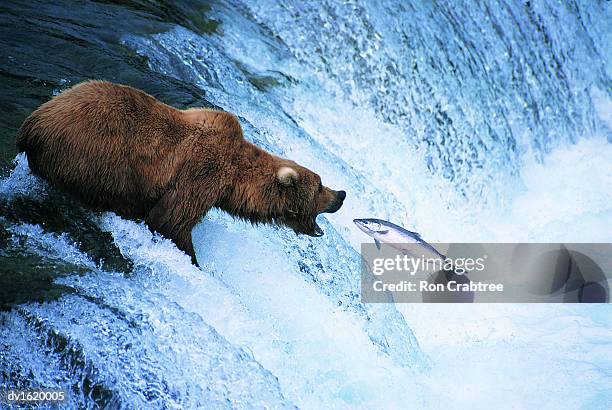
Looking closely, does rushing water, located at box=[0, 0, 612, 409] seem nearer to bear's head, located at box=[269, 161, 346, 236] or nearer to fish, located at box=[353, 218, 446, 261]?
fish, located at box=[353, 218, 446, 261]

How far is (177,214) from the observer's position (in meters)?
3.85

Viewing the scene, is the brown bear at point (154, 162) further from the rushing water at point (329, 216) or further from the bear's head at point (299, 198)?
the rushing water at point (329, 216)

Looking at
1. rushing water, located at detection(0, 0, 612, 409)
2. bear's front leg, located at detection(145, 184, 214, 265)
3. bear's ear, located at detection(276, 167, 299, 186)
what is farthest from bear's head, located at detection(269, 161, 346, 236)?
bear's front leg, located at detection(145, 184, 214, 265)

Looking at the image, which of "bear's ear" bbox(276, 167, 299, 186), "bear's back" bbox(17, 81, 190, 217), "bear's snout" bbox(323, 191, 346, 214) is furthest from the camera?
"bear's snout" bbox(323, 191, 346, 214)

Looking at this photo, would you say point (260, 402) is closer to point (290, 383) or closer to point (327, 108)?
point (290, 383)

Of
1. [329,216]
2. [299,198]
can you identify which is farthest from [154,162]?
[329,216]

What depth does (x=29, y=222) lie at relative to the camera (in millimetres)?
3623

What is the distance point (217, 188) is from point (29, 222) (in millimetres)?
893

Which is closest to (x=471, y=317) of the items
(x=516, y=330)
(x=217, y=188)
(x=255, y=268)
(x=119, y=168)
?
(x=516, y=330)

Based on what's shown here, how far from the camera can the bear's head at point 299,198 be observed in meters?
4.13

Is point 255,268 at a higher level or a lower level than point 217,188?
lower

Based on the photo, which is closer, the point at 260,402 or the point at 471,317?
the point at 260,402

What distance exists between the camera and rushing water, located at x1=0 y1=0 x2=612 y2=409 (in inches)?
130

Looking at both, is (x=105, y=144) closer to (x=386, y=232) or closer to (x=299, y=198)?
(x=299, y=198)
